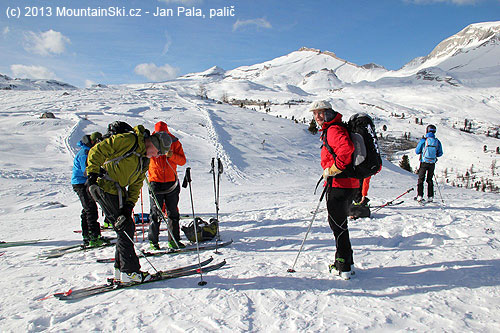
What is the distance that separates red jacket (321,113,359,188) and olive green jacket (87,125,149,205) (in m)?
2.36

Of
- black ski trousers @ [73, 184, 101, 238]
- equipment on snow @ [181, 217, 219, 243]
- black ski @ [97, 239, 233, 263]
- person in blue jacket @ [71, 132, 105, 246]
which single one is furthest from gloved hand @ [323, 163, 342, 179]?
black ski trousers @ [73, 184, 101, 238]

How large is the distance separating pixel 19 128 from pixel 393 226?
80.9 feet

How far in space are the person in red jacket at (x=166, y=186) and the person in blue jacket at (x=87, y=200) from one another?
4.25 ft

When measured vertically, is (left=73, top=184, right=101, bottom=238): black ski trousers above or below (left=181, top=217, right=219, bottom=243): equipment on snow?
above

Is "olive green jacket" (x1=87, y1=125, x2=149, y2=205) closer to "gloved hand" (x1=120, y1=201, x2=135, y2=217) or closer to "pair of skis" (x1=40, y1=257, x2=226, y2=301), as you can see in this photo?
"gloved hand" (x1=120, y1=201, x2=135, y2=217)

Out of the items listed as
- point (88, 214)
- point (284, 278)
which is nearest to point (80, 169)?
point (88, 214)

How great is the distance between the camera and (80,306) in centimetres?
304

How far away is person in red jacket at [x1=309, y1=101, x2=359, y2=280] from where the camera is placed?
11.1ft

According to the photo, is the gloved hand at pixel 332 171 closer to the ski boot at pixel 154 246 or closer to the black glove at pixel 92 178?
the black glove at pixel 92 178

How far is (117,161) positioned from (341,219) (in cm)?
289

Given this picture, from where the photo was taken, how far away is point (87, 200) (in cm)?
539

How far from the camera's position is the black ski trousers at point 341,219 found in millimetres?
3525

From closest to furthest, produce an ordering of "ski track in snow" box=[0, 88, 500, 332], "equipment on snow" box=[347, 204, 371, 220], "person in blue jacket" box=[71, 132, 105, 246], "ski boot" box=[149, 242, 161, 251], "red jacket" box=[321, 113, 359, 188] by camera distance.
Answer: "ski track in snow" box=[0, 88, 500, 332] → "red jacket" box=[321, 113, 359, 188] → "ski boot" box=[149, 242, 161, 251] → "person in blue jacket" box=[71, 132, 105, 246] → "equipment on snow" box=[347, 204, 371, 220]

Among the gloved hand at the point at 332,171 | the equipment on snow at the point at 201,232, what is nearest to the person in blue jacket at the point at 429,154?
the gloved hand at the point at 332,171
